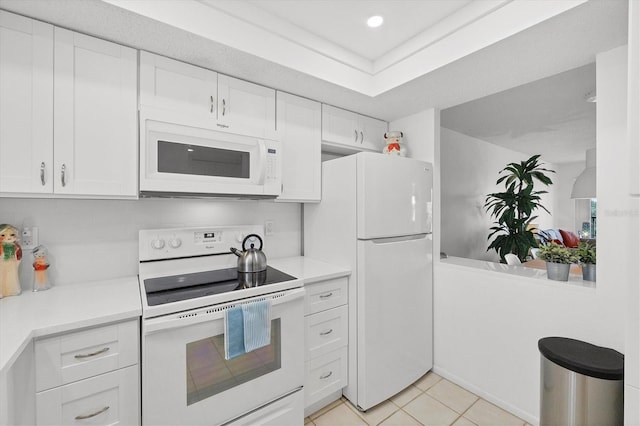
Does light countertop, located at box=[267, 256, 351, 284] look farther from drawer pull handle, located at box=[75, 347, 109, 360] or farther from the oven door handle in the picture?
drawer pull handle, located at box=[75, 347, 109, 360]

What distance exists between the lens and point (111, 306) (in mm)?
1331

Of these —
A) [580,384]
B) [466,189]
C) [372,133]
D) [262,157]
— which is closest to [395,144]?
[372,133]

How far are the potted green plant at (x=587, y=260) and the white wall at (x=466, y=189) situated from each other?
187 cm

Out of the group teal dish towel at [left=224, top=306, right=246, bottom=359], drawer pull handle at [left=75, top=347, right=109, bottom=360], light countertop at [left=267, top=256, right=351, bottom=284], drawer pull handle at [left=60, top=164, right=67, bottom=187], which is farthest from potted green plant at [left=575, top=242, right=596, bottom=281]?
drawer pull handle at [left=60, top=164, right=67, bottom=187]

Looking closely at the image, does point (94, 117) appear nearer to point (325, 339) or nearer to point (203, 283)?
point (203, 283)

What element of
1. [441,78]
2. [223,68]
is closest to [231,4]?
[223,68]

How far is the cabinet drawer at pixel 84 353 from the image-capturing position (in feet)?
3.72

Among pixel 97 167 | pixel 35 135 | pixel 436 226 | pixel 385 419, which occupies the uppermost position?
pixel 35 135

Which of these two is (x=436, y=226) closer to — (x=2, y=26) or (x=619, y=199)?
(x=619, y=199)

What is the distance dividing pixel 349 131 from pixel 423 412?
2197mm

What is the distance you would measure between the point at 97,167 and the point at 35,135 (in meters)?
0.27

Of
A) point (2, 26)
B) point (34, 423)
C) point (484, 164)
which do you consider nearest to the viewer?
point (34, 423)

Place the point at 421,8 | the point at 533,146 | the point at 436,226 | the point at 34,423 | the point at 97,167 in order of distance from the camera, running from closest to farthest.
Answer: the point at 34,423, the point at 97,167, the point at 421,8, the point at 436,226, the point at 533,146

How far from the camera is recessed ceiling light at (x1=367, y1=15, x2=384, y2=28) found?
1737 millimetres
